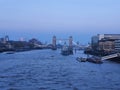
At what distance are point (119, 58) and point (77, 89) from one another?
31.2 metres

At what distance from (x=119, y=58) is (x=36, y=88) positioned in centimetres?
3152

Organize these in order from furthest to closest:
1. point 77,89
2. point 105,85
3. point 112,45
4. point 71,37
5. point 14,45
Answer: point 71,37
point 14,45
point 112,45
point 105,85
point 77,89

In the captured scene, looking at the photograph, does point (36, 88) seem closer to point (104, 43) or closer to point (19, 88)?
point (19, 88)

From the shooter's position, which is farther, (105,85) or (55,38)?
(55,38)

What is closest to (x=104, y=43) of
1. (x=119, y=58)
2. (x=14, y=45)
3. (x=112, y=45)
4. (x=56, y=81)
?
(x=112, y=45)

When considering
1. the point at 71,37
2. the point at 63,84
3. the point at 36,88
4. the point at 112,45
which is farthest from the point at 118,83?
the point at 71,37

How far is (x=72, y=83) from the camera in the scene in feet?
75.9

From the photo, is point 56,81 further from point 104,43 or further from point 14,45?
point 14,45

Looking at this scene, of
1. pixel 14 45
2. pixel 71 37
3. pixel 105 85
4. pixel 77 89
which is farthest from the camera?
pixel 71 37

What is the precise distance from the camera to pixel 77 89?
20375 mm

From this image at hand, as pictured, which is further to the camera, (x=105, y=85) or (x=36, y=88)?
(x=105, y=85)

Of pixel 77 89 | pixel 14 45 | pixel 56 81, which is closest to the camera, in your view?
pixel 77 89

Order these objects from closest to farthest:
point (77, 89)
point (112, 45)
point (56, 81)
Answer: point (77, 89)
point (56, 81)
point (112, 45)

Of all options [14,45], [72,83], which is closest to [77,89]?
[72,83]
